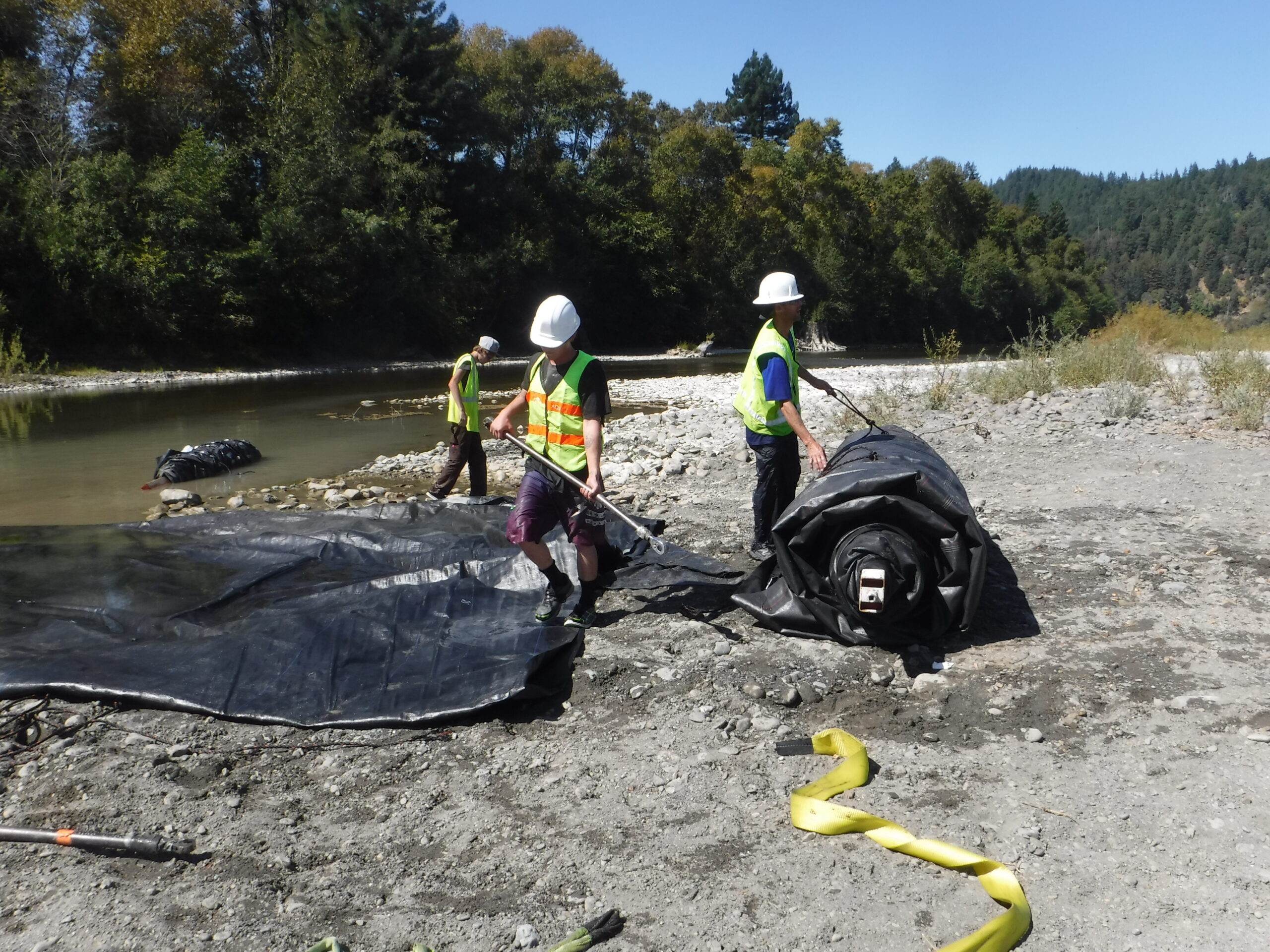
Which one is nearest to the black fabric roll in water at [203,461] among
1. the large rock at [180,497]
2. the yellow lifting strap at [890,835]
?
the large rock at [180,497]

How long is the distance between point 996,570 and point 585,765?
2876 mm

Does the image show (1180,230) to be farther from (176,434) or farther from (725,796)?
(725,796)

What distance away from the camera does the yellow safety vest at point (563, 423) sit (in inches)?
181

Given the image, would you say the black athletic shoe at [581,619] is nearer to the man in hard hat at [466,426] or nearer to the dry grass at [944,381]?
the man in hard hat at [466,426]

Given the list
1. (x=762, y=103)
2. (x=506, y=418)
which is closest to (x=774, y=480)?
(x=506, y=418)

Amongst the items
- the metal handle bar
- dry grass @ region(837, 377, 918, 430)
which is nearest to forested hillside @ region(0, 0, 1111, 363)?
dry grass @ region(837, 377, 918, 430)

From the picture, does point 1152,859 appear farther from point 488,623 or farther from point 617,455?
point 617,455

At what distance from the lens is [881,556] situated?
13.1 ft

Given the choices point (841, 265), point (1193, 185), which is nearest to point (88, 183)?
point (841, 265)

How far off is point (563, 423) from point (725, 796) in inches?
81.5

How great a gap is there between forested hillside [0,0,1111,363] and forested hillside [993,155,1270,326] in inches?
2533

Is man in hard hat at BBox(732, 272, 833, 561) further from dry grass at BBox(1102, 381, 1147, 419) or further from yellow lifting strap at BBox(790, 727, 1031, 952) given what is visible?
dry grass at BBox(1102, 381, 1147, 419)

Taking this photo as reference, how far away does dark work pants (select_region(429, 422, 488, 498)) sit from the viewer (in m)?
7.90

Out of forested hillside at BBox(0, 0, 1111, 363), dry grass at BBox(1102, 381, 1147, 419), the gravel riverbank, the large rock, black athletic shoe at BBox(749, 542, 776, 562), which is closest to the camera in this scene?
the gravel riverbank
